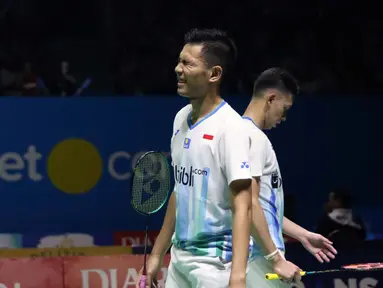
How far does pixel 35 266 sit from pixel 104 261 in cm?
45

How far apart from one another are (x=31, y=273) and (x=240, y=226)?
→ 3037 mm

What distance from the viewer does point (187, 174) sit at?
12.4 ft

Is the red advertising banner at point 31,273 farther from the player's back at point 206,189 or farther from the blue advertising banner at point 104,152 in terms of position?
the player's back at point 206,189

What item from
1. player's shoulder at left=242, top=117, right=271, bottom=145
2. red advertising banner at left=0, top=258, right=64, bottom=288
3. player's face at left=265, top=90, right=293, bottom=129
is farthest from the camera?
red advertising banner at left=0, top=258, right=64, bottom=288

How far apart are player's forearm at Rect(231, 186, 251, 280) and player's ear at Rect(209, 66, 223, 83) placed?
469 mm

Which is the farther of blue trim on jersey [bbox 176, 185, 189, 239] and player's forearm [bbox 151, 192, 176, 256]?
player's forearm [bbox 151, 192, 176, 256]

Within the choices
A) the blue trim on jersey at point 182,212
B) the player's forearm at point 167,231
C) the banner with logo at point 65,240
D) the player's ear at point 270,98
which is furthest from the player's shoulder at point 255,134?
the banner with logo at point 65,240

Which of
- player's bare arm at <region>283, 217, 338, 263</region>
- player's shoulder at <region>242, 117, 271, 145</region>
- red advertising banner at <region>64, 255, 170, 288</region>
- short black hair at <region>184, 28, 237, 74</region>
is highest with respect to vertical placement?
short black hair at <region>184, 28, 237, 74</region>

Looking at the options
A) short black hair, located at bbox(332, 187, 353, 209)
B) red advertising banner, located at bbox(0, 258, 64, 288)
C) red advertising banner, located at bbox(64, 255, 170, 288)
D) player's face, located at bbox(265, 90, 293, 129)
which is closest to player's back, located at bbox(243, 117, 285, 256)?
player's face, located at bbox(265, 90, 293, 129)

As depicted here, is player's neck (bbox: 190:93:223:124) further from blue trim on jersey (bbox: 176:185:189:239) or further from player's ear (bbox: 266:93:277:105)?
player's ear (bbox: 266:93:277:105)

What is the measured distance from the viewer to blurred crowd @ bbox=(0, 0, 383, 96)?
31.5 feet

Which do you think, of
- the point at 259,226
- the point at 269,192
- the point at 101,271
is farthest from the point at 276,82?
the point at 101,271

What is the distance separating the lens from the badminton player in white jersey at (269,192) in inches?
161

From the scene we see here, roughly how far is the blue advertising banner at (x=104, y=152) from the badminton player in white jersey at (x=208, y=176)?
497 centimetres
